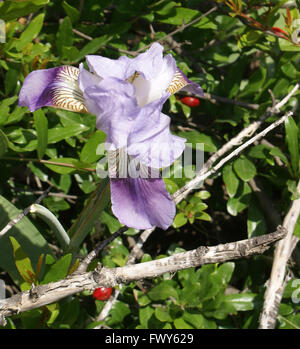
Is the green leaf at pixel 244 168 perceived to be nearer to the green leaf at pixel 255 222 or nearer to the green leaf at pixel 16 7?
the green leaf at pixel 255 222

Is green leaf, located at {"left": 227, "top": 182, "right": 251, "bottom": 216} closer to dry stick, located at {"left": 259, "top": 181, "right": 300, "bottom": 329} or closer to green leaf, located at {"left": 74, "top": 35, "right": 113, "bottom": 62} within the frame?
dry stick, located at {"left": 259, "top": 181, "right": 300, "bottom": 329}

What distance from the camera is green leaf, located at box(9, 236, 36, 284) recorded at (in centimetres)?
122

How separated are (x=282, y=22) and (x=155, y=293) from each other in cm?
120

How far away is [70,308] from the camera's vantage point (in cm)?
138

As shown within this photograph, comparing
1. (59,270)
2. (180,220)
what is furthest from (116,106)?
(180,220)

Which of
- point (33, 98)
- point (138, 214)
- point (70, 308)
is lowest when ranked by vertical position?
point (70, 308)

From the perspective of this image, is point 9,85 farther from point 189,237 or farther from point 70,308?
point 189,237

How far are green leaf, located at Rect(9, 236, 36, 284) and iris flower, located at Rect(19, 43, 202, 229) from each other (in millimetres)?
355

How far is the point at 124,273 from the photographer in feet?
3.59

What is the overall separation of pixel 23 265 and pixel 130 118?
0.54 metres

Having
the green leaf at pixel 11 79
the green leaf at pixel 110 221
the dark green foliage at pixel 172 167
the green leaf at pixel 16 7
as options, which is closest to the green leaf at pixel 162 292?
the dark green foliage at pixel 172 167

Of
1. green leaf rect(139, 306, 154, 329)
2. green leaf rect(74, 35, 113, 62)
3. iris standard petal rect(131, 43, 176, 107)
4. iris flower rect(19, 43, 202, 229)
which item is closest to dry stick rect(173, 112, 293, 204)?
iris flower rect(19, 43, 202, 229)

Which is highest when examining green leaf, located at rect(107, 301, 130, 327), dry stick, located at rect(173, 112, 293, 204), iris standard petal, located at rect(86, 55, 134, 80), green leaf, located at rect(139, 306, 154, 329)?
iris standard petal, located at rect(86, 55, 134, 80)
